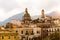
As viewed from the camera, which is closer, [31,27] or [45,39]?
[45,39]

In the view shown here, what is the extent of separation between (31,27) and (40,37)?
3513 millimetres

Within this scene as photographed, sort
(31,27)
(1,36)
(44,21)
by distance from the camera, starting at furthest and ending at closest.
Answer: (44,21) → (31,27) → (1,36)

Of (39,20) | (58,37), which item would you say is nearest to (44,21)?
(39,20)

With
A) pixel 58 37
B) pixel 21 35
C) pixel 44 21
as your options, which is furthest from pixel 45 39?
pixel 44 21

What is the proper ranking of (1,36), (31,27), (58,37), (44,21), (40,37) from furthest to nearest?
(44,21) → (31,27) → (40,37) → (58,37) → (1,36)

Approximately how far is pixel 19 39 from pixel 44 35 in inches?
170

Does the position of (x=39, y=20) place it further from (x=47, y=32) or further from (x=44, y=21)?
(x=47, y=32)

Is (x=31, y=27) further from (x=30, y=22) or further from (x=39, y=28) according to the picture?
(x=30, y=22)

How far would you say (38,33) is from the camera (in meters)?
41.2

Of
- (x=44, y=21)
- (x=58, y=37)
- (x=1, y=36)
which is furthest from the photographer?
(x=44, y=21)

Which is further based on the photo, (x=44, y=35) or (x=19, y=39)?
(x=44, y=35)

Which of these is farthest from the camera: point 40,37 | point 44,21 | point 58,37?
point 44,21

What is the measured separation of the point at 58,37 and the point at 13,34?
5799 mm

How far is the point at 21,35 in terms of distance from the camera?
4053 centimetres
